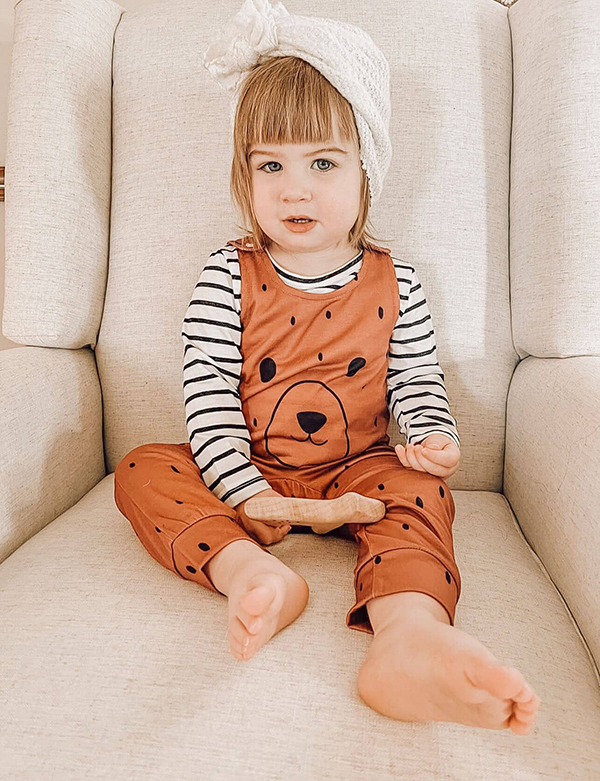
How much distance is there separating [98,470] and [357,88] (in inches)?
26.1

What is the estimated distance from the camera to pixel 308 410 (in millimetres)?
958

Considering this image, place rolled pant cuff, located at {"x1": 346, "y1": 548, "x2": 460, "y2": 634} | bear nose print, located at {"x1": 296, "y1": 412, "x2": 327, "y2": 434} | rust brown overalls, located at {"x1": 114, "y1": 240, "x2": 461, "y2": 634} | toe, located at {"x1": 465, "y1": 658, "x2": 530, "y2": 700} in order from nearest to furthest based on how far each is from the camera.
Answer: toe, located at {"x1": 465, "y1": 658, "x2": 530, "y2": 700}, rolled pant cuff, located at {"x1": 346, "y1": 548, "x2": 460, "y2": 634}, rust brown overalls, located at {"x1": 114, "y1": 240, "x2": 461, "y2": 634}, bear nose print, located at {"x1": 296, "y1": 412, "x2": 327, "y2": 434}

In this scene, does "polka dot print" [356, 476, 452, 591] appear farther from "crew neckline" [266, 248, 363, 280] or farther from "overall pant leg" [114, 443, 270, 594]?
"crew neckline" [266, 248, 363, 280]

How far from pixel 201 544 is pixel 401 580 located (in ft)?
0.69

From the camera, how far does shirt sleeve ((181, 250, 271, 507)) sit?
894 mm

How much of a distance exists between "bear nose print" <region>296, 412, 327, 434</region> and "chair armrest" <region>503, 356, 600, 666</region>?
10.8 inches

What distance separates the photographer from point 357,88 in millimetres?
868

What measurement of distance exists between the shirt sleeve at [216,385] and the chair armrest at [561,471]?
339mm

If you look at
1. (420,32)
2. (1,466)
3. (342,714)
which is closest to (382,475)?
(342,714)

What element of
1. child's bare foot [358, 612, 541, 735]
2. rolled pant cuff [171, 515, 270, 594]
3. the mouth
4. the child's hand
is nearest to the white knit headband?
the mouth

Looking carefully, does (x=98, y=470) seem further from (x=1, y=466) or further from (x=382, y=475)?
(x=382, y=475)

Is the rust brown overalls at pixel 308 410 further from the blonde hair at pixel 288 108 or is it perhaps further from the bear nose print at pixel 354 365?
the blonde hair at pixel 288 108

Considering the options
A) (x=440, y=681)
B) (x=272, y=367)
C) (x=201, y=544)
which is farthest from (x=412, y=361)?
(x=440, y=681)

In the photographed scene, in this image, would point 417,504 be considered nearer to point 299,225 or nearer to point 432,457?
point 432,457
